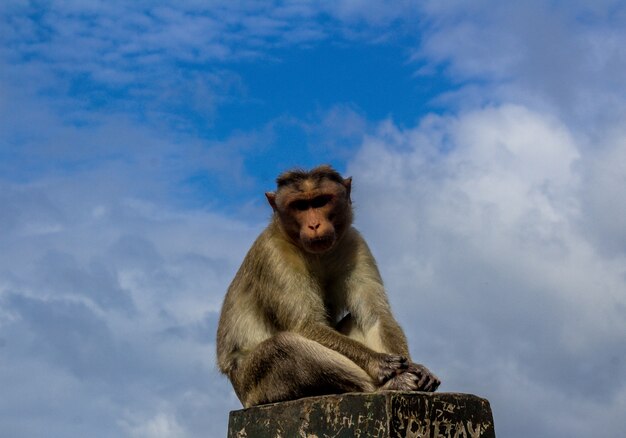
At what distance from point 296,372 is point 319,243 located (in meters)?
1.47

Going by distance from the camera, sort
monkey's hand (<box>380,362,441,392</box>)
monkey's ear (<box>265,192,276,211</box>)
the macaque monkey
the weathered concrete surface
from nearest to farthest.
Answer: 1. the weathered concrete surface
2. monkey's hand (<box>380,362,441,392</box>)
3. the macaque monkey
4. monkey's ear (<box>265,192,276,211</box>)

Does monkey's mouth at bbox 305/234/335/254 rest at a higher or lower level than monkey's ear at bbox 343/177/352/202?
lower

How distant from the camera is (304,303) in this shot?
9.05 m

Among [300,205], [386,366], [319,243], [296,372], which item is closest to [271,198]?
[300,205]

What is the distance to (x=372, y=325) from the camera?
932 cm

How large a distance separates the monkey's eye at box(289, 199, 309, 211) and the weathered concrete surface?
235 centimetres

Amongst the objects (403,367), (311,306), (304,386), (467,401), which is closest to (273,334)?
(311,306)

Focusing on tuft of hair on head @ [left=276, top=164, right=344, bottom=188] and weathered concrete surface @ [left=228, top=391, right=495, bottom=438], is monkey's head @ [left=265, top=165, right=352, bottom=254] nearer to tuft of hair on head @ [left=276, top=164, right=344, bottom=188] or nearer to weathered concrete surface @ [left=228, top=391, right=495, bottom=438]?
tuft of hair on head @ [left=276, top=164, right=344, bottom=188]

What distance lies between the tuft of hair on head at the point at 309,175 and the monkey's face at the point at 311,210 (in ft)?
0.29

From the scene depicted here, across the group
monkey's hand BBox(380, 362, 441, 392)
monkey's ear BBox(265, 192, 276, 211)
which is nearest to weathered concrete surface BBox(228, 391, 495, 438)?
monkey's hand BBox(380, 362, 441, 392)

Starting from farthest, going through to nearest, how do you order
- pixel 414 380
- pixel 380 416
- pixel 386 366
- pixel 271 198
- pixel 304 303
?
1. pixel 271 198
2. pixel 304 303
3. pixel 386 366
4. pixel 414 380
5. pixel 380 416

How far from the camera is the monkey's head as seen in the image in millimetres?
9195

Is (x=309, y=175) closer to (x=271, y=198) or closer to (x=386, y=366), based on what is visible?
(x=271, y=198)

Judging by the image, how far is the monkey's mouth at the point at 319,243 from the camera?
30.0 feet
